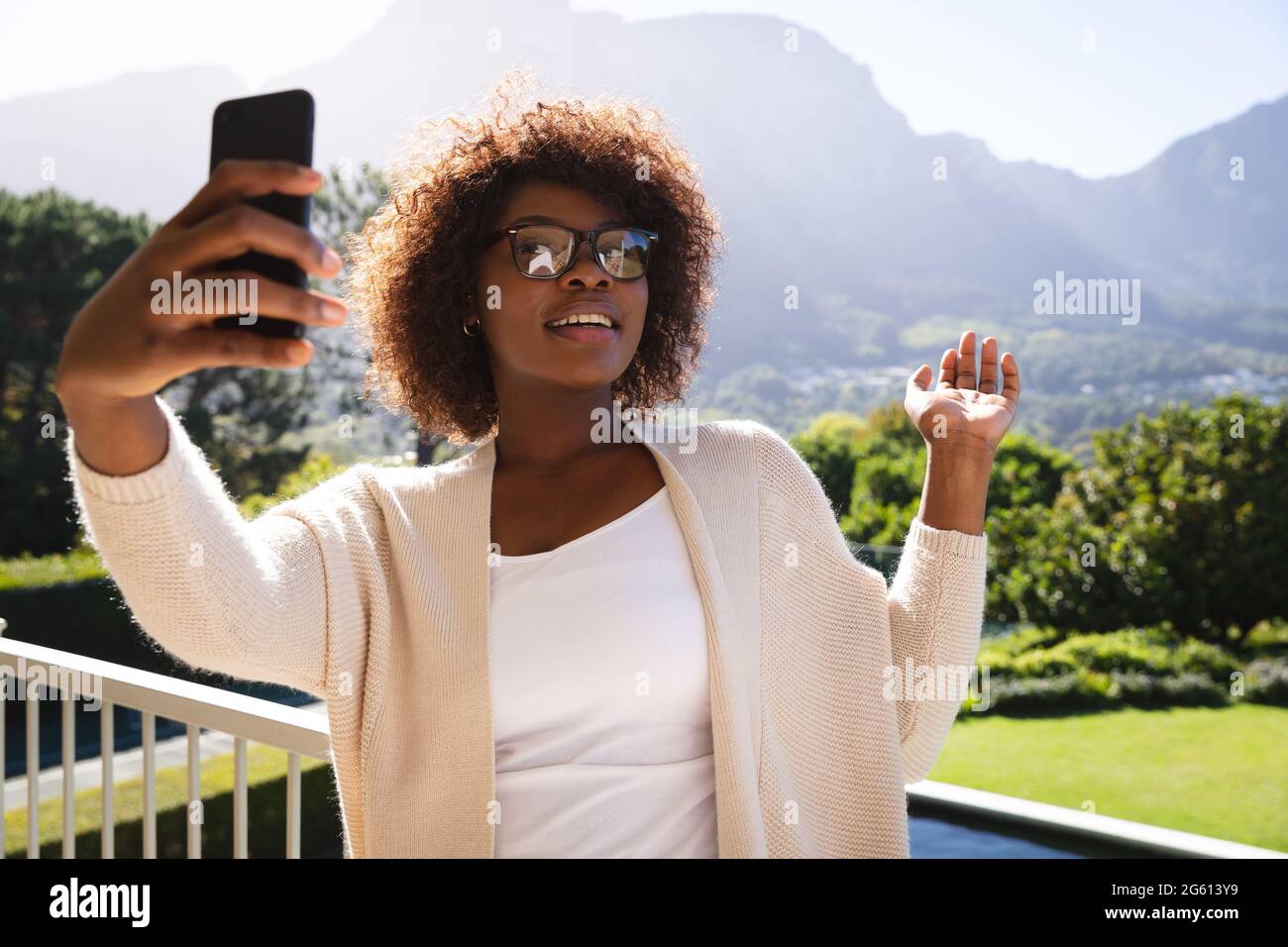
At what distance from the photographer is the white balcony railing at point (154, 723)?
1.73 meters

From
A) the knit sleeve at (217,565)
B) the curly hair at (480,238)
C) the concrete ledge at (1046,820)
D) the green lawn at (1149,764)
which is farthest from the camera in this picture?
the green lawn at (1149,764)

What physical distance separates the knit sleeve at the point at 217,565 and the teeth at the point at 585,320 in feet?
1.00

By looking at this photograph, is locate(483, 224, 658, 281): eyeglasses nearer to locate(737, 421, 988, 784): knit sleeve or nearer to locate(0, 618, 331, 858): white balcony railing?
locate(737, 421, 988, 784): knit sleeve

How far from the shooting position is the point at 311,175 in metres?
0.65

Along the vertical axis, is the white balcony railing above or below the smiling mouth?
below

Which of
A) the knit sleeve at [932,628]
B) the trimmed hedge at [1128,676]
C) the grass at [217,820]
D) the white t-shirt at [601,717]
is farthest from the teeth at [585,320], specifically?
the trimmed hedge at [1128,676]

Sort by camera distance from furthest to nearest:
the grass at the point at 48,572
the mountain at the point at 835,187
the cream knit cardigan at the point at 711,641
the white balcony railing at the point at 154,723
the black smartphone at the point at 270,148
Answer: the mountain at the point at 835,187
the grass at the point at 48,572
the white balcony railing at the point at 154,723
the cream knit cardigan at the point at 711,641
the black smartphone at the point at 270,148

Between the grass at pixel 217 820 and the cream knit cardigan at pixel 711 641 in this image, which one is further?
the grass at pixel 217 820

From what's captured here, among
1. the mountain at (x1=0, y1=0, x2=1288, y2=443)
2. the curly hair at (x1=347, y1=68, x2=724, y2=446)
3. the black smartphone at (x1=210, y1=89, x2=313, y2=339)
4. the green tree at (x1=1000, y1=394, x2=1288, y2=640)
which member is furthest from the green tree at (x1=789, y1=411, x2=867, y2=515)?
the mountain at (x1=0, y1=0, x2=1288, y2=443)

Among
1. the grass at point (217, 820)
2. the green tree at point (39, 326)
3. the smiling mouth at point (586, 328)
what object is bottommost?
the grass at point (217, 820)

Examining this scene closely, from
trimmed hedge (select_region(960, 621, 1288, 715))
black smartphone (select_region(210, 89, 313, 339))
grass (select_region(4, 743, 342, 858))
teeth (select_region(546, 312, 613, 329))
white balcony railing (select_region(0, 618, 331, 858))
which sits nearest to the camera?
black smartphone (select_region(210, 89, 313, 339))

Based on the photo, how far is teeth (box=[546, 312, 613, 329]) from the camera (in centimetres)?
124

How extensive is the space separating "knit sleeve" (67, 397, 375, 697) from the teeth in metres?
0.31

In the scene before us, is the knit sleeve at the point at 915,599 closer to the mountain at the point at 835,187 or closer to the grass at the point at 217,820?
the grass at the point at 217,820
